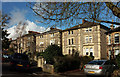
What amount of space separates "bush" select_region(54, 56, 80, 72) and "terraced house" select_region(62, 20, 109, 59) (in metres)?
15.8

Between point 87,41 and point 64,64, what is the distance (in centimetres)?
2144

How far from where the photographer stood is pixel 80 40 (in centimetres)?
3666

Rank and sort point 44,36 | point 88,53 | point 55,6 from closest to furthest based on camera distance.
→ point 55,6 → point 88,53 → point 44,36

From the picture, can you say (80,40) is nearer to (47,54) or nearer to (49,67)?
(47,54)

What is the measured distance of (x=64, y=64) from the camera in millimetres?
14930

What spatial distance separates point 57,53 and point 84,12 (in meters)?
10.9

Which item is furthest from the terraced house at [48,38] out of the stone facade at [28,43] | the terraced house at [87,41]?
the stone facade at [28,43]

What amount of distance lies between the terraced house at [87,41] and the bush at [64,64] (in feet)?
51.9

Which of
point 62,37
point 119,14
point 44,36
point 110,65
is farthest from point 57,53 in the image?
point 44,36

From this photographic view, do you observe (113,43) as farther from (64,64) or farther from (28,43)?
(28,43)

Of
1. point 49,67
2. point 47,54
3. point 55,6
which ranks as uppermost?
point 55,6

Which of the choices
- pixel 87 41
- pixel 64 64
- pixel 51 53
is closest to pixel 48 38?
pixel 87 41

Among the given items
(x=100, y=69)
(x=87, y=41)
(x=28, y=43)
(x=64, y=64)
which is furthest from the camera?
(x=28, y=43)

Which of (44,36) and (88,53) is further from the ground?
(44,36)
